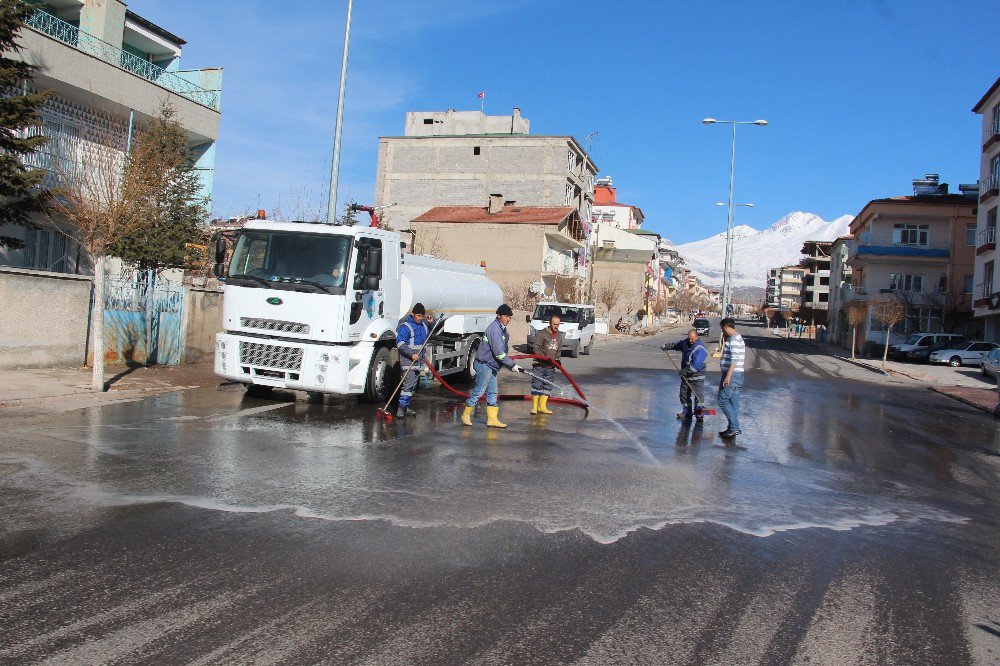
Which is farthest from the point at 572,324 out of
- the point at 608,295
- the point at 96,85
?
the point at 608,295

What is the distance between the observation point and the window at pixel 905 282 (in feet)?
183

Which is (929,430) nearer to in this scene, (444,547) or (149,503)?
(444,547)

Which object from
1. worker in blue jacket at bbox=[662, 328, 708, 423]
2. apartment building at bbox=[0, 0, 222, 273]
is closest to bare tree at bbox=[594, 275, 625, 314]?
apartment building at bbox=[0, 0, 222, 273]

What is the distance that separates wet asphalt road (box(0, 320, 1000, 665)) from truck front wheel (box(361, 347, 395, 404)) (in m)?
1.71

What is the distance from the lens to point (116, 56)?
24219 mm

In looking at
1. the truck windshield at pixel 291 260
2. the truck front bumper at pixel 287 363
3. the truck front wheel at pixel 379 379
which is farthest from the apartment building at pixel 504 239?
the truck front bumper at pixel 287 363

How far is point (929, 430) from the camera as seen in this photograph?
14.8 meters

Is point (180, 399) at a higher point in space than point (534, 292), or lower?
lower

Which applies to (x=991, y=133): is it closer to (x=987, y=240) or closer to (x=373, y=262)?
(x=987, y=240)

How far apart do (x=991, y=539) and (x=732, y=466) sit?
3.17 m

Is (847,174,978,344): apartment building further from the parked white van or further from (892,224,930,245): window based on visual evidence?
the parked white van

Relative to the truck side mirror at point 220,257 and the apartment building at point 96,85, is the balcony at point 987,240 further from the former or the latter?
the truck side mirror at point 220,257

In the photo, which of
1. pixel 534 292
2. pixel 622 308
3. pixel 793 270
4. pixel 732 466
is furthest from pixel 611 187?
pixel 732 466

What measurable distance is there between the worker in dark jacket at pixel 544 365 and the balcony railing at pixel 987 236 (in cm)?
4067
